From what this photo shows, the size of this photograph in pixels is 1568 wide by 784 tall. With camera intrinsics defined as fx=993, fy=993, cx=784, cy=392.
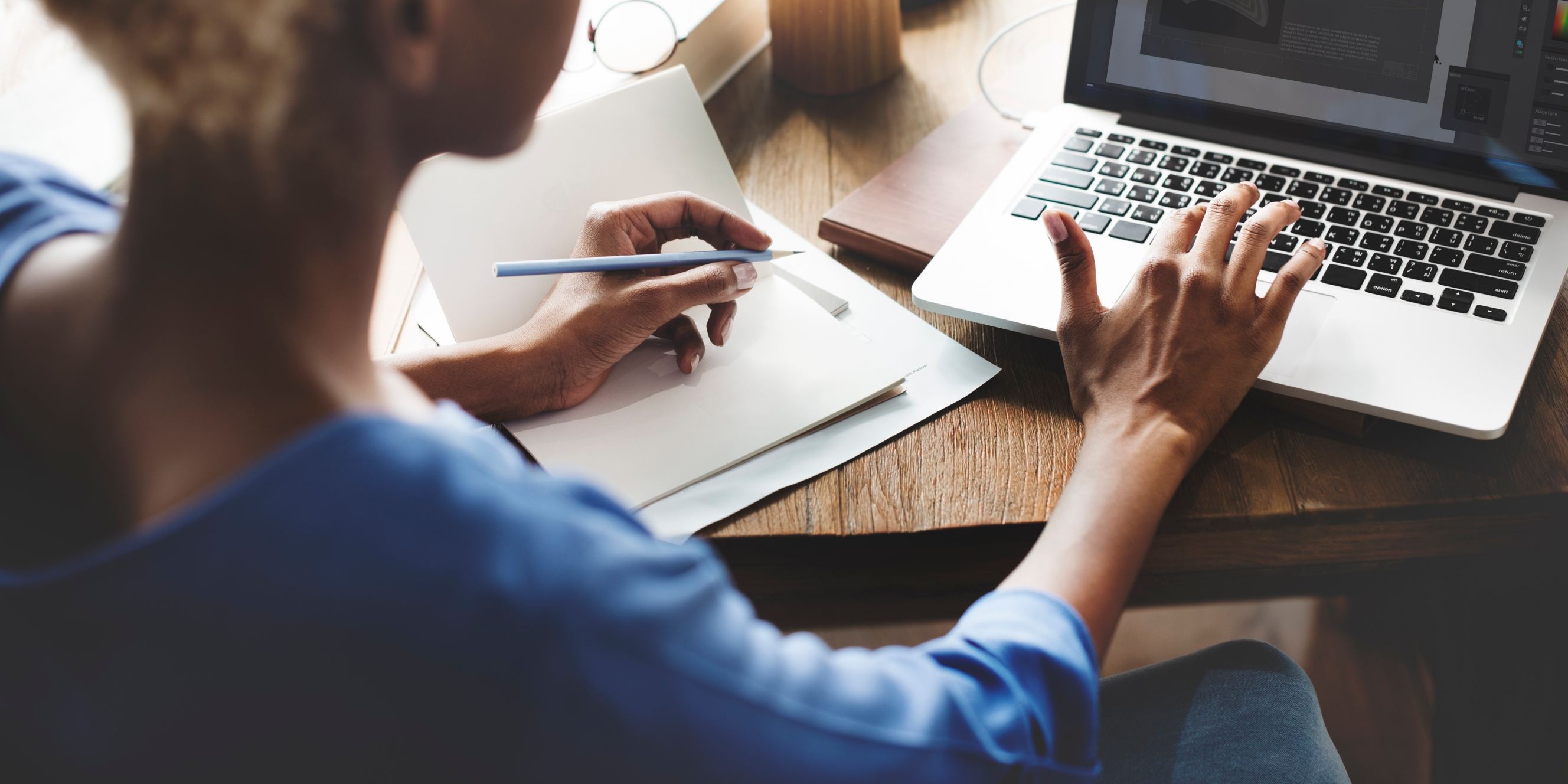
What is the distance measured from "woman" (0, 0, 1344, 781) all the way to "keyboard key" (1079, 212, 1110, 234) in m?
0.50

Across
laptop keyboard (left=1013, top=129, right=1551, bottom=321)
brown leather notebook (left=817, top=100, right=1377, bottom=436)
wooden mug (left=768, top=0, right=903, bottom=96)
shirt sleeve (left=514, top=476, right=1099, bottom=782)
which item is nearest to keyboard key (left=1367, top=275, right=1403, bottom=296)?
laptop keyboard (left=1013, top=129, right=1551, bottom=321)

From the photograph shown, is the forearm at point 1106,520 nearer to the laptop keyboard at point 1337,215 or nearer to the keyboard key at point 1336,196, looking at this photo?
the laptop keyboard at point 1337,215

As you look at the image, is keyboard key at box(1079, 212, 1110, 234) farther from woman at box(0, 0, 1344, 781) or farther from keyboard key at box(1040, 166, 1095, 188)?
woman at box(0, 0, 1344, 781)

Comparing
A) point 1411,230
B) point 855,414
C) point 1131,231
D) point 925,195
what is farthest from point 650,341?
point 1411,230

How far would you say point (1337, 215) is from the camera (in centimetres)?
80

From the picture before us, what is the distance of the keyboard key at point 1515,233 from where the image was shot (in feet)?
2.51

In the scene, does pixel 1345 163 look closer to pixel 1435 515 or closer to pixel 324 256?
pixel 1435 515

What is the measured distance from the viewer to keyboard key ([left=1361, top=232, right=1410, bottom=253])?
77cm

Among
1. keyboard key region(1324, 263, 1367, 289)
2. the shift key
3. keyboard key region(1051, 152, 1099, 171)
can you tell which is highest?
keyboard key region(1051, 152, 1099, 171)

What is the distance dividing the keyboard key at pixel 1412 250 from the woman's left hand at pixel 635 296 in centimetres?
49

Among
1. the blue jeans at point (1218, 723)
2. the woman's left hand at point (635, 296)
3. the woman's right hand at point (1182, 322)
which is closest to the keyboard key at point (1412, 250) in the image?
the woman's right hand at point (1182, 322)

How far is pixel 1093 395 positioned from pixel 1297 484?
144 millimetres

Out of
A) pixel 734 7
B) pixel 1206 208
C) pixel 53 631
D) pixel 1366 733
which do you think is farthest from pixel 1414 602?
pixel 53 631

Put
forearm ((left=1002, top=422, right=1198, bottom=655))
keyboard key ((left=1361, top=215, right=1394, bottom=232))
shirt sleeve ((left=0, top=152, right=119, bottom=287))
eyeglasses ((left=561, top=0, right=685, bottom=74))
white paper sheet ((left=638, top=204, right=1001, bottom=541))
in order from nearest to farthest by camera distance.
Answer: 1. shirt sleeve ((left=0, top=152, right=119, bottom=287))
2. forearm ((left=1002, top=422, right=1198, bottom=655))
3. white paper sheet ((left=638, top=204, right=1001, bottom=541))
4. keyboard key ((left=1361, top=215, right=1394, bottom=232))
5. eyeglasses ((left=561, top=0, right=685, bottom=74))
